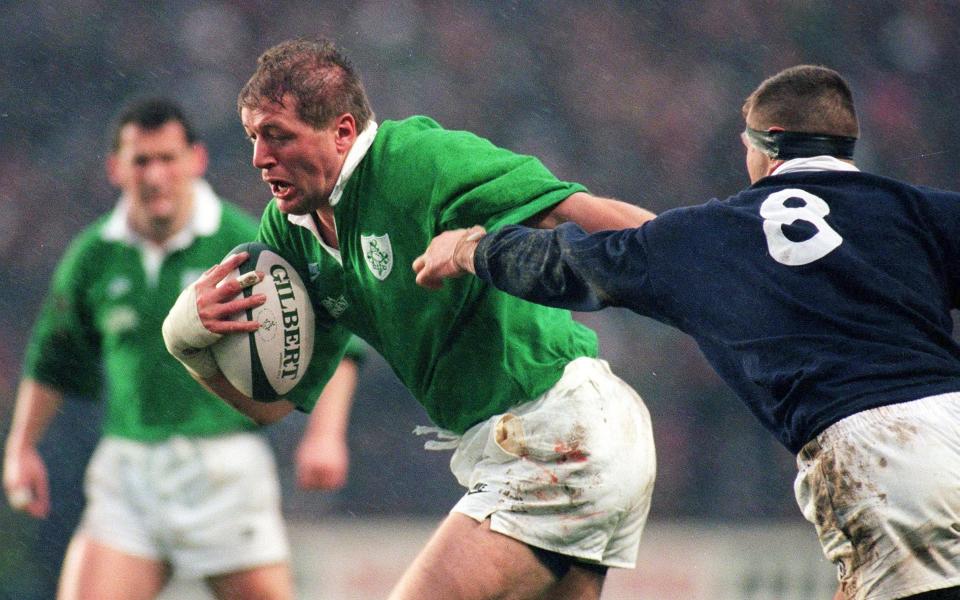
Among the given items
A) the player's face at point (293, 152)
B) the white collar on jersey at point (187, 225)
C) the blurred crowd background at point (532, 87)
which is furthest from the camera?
the blurred crowd background at point (532, 87)

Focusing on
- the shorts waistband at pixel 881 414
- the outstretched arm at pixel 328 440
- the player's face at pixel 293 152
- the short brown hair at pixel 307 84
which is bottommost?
the outstretched arm at pixel 328 440

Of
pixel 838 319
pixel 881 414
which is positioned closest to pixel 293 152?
pixel 838 319

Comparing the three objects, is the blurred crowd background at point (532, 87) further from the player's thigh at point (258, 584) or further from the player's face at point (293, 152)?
the player's face at point (293, 152)

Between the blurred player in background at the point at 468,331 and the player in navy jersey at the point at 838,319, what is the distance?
36 cm

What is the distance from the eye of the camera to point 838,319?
310cm

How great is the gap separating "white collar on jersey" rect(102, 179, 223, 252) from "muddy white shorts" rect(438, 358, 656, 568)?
9.80ft

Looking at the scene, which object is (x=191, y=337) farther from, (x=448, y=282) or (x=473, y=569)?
(x=473, y=569)

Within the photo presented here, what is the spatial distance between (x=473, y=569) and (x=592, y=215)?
3.24ft

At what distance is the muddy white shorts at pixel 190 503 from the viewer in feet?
20.0

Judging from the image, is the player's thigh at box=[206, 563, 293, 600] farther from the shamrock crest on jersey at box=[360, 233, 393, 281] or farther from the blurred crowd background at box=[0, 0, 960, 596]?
the blurred crowd background at box=[0, 0, 960, 596]

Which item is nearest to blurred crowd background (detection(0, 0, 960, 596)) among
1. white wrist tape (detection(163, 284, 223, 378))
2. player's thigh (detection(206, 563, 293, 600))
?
player's thigh (detection(206, 563, 293, 600))

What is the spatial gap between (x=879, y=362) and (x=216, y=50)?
8980mm

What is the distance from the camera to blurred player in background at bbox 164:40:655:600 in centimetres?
368

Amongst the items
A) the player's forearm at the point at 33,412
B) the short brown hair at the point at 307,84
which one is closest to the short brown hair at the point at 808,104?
the short brown hair at the point at 307,84
